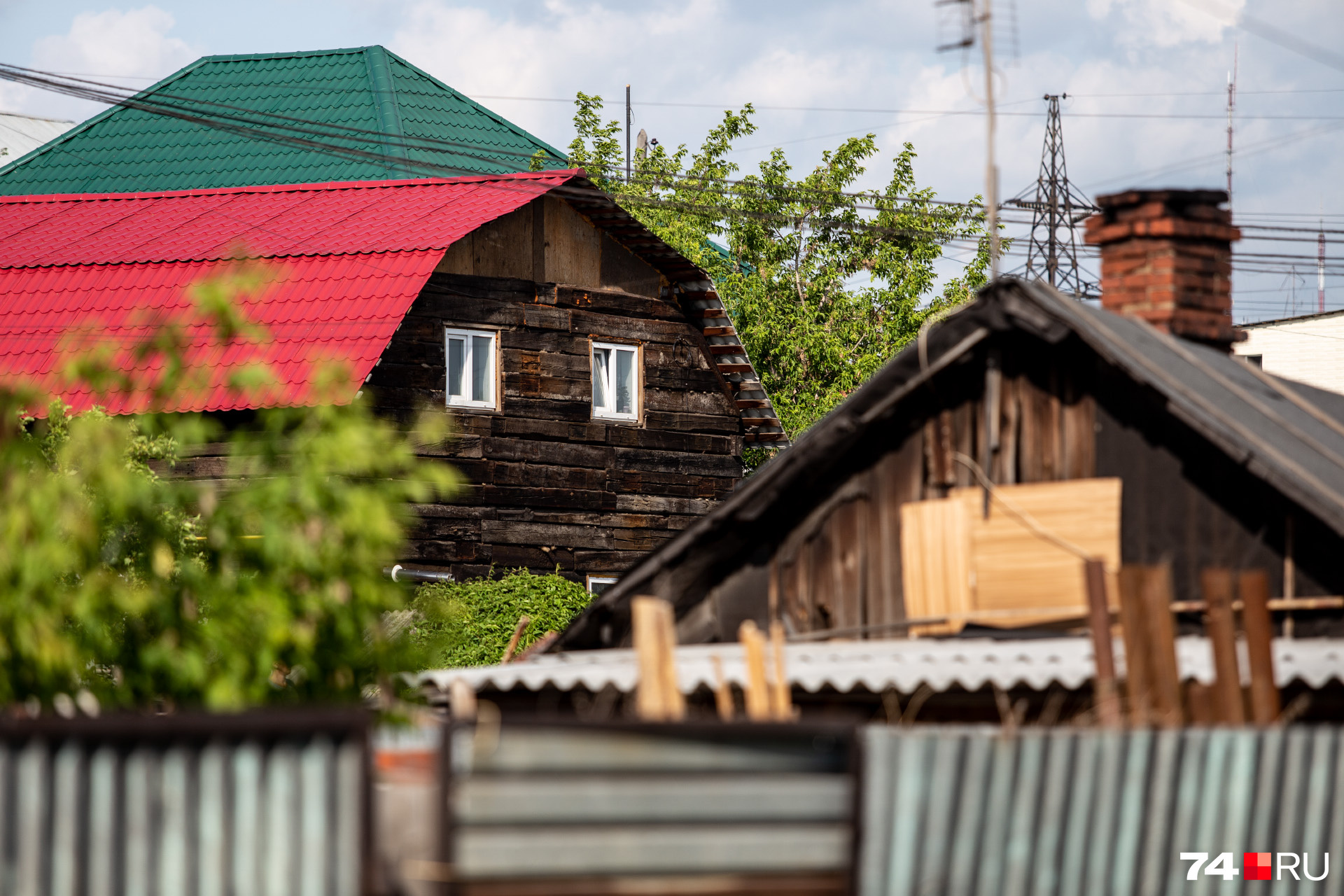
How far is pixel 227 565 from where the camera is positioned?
6.41 m

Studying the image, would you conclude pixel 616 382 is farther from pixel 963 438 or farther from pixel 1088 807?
pixel 1088 807

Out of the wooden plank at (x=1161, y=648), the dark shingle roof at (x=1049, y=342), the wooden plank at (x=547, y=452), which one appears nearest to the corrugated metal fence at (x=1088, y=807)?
the wooden plank at (x=1161, y=648)

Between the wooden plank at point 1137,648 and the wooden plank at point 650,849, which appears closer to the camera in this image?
the wooden plank at point 650,849

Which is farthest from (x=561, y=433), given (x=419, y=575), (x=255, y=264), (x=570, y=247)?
(x=255, y=264)

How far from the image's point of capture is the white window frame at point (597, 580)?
22.2m

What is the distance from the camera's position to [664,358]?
2325 centimetres

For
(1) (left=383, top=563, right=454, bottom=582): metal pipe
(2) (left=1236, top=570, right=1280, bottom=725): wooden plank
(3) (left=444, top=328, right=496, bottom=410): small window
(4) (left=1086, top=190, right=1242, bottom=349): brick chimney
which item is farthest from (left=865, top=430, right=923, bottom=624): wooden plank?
(3) (left=444, top=328, right=496, bottom=410): small window

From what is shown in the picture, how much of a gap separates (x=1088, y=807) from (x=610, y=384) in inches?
669

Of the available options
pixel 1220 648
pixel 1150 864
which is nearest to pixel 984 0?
pixel 1220 648

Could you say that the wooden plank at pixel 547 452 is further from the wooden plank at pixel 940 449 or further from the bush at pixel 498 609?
the wooden plank at pixel 940 449

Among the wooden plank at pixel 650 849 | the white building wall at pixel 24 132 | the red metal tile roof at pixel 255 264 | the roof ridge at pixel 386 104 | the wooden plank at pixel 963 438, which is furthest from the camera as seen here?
the white building wall at pixel 24 132

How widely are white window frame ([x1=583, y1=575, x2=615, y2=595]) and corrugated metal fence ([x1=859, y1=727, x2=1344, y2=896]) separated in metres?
16.1

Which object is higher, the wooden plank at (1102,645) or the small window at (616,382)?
the small window at (616,382)

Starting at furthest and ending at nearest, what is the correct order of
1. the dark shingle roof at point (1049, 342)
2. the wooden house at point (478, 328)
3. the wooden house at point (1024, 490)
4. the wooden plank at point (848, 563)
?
the wooden house at point (478, 328) → the wooden plank at point (848, 563) → the wooden house at point (1024, 490) → the dark shingle roof at point (1049, 342)
